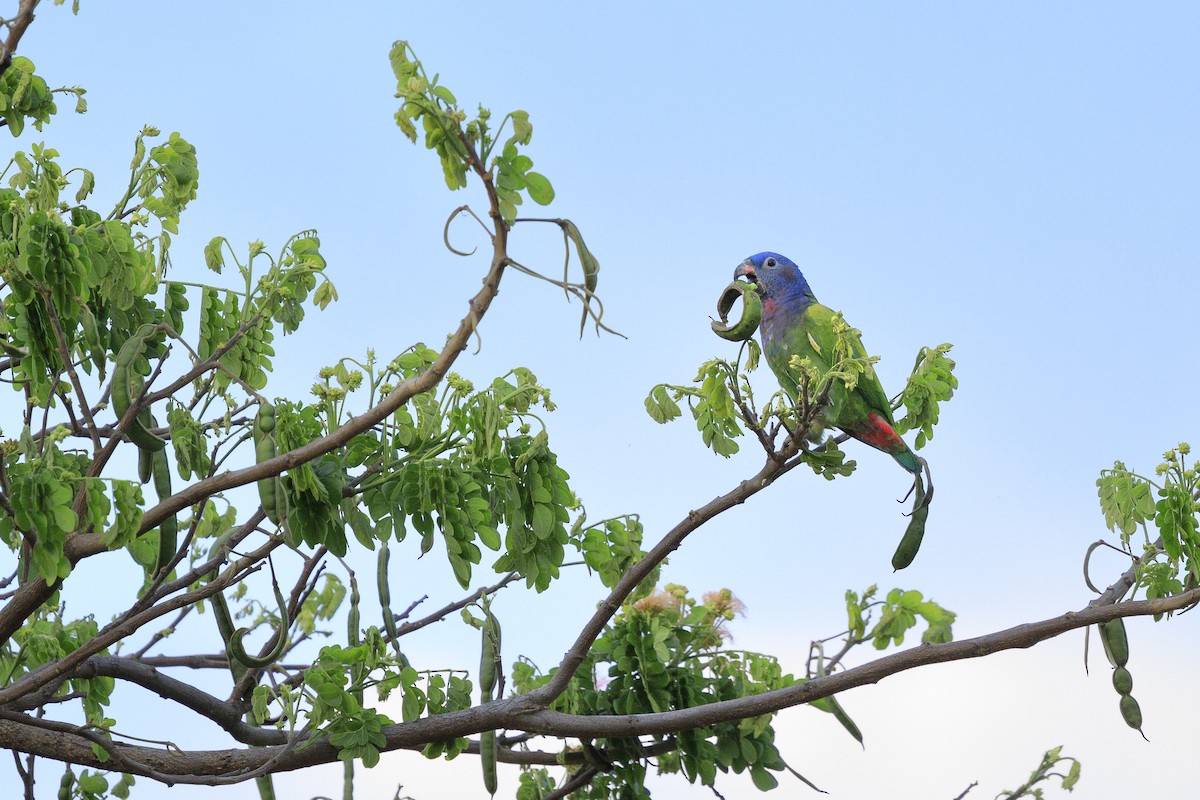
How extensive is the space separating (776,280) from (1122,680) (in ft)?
7.53

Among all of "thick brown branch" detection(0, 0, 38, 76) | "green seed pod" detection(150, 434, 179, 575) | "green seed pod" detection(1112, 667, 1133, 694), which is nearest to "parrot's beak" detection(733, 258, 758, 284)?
"green seed pod" detection(1112, 667, 1133, 694)

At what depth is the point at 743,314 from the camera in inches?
171

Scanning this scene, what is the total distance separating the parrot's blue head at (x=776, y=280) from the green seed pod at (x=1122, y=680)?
6.52 ft

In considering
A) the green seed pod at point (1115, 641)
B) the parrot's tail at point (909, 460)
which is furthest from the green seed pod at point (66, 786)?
the green seed pod at point (1115, 641)

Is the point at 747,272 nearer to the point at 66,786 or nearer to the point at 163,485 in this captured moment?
the point at 163,485

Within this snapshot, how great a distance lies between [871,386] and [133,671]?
3157 mm

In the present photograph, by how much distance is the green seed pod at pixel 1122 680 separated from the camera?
4.68 m

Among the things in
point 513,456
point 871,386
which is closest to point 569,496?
point 513,456

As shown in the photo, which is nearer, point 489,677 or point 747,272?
point 489,677

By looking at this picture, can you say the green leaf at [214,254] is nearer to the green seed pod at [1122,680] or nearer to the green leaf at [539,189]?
the green leaf at [539,189]

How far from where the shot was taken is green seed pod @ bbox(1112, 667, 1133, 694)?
4684 mm

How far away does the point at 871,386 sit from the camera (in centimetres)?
476

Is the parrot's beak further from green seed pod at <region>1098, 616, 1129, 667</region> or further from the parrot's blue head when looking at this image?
green seed pod at <region>1098, 616, 1129, 667</region>

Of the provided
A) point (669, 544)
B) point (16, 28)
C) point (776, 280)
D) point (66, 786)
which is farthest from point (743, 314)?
point (66, 786)
